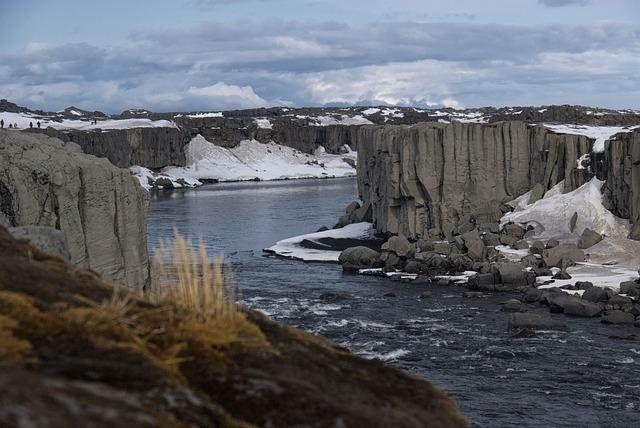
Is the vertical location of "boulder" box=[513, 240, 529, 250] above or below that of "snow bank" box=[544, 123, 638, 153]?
below

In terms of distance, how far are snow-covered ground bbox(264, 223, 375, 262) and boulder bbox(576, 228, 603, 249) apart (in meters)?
16.8

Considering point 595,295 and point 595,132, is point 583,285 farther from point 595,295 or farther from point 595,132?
point 595,132

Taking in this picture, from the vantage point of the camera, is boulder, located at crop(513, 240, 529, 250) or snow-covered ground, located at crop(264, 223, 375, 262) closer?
boulder, located at crop(513, 240, 529, 250)

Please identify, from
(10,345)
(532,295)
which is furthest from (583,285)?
(10,345)

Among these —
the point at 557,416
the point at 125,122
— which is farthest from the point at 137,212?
the point at 125,122

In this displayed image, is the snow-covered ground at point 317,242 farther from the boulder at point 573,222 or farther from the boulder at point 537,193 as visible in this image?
the boulder at point 573,222

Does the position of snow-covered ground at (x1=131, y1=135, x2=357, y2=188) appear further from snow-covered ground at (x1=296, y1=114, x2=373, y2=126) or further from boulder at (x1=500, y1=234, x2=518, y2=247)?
boulder at (x1=500, y1=234, x2=518, y2=247)

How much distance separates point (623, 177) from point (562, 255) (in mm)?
9315

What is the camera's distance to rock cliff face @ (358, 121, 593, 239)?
218 feet

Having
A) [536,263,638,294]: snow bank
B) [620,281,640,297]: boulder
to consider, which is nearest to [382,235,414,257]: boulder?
[536,263,638,294]: snow bank

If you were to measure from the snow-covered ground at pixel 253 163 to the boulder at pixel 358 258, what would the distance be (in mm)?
91946

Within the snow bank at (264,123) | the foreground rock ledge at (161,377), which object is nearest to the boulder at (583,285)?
the foreground rock ledge at (161,377)

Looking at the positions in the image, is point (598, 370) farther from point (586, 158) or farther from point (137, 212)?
point (586, 158)

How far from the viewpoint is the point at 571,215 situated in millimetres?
58594
